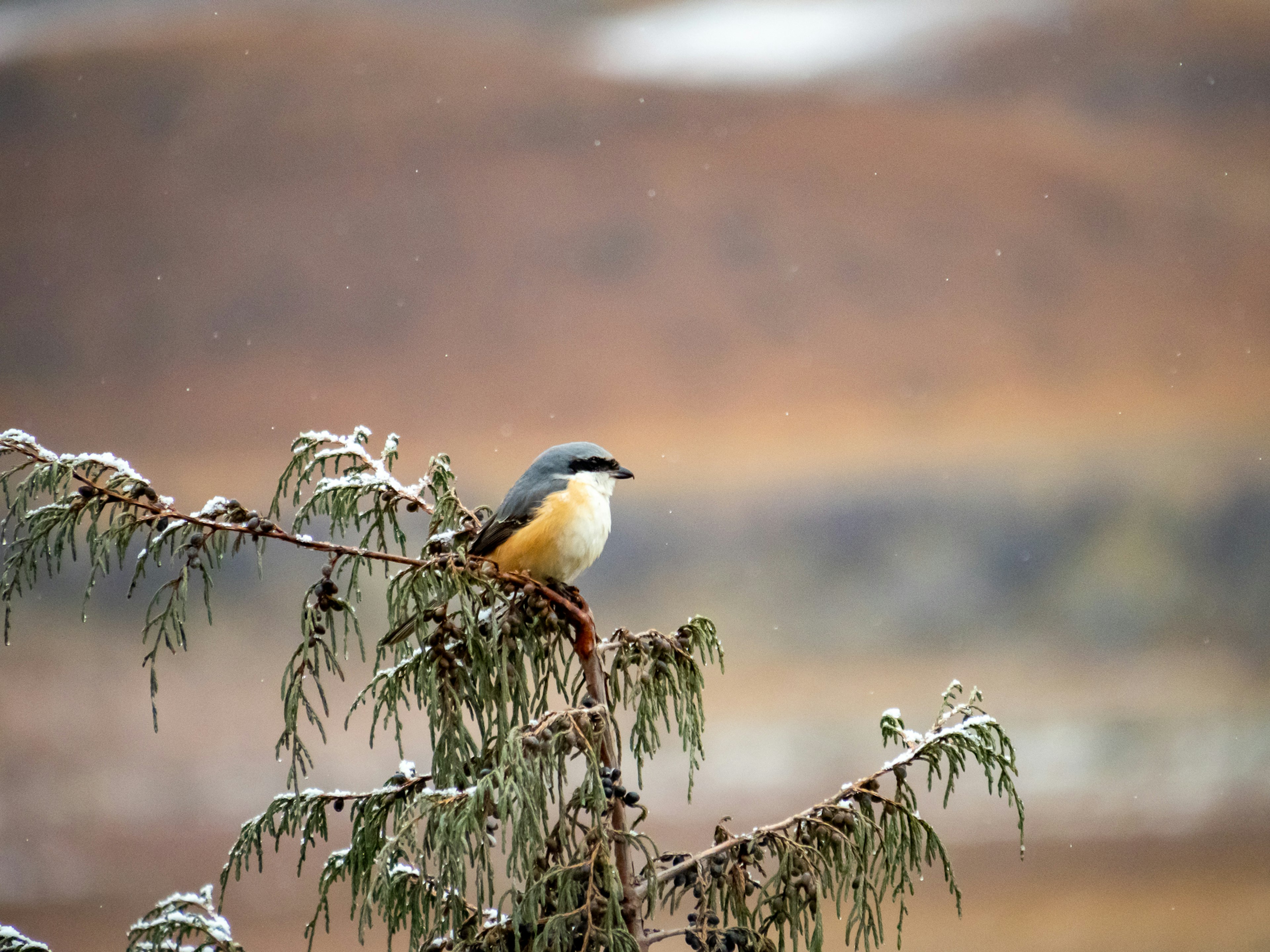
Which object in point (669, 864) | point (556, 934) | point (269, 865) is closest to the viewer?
point (556, 934)

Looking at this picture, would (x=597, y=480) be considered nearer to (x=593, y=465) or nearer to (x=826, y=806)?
(x=593, y=465)

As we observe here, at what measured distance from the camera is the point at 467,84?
6.00m

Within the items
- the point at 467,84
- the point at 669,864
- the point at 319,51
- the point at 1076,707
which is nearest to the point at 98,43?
the point at 319,51

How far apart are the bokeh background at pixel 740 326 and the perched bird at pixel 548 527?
423cm

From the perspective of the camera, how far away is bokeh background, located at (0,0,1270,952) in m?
5.75

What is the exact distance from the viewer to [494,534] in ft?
5.13

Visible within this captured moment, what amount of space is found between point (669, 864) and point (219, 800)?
478 centimetres

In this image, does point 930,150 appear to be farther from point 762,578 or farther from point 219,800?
point 219,800

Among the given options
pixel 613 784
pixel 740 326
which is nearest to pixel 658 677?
pixel 613 784

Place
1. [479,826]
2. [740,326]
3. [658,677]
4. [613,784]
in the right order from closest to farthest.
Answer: [479,826] < [613,784] < [658,677] < [740,326]

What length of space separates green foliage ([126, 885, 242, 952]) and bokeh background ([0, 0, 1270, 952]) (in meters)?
4.32

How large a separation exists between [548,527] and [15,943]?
100 centimetres

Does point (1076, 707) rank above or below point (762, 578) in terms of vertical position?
below

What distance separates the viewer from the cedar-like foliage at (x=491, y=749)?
4.09 ft
